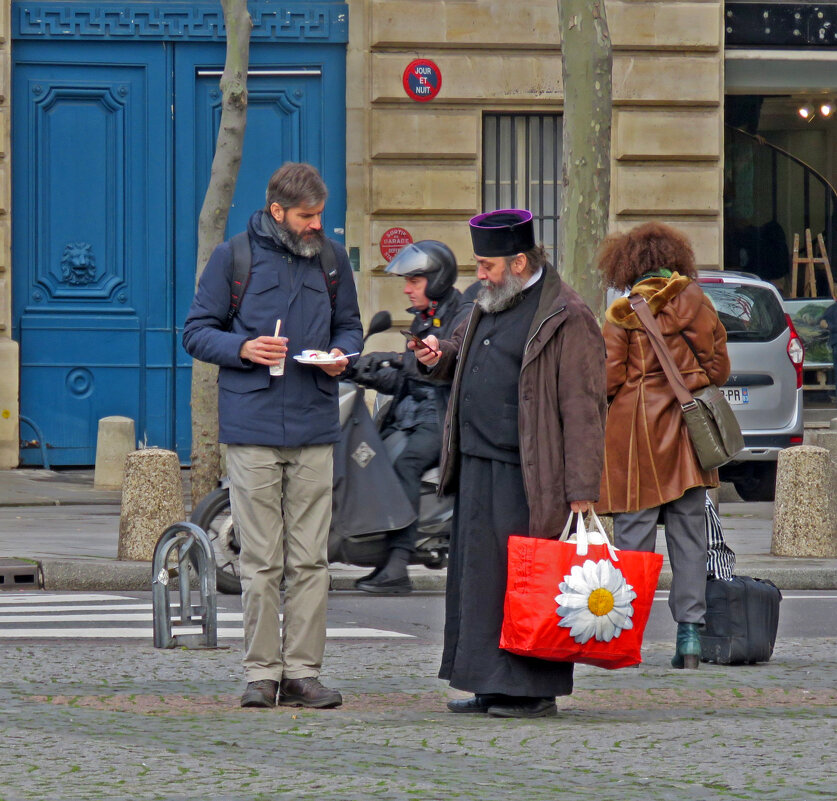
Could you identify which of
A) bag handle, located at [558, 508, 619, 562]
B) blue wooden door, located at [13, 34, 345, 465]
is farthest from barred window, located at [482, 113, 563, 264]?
bag handle, located at [558, 508, 619, 562]

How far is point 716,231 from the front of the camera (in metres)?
17.4

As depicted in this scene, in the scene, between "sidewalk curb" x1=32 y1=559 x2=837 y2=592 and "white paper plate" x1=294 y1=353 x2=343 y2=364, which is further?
"sidewalk curb" x1=32 y1=559 x2=837 y2=592

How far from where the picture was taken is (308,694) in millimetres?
6082

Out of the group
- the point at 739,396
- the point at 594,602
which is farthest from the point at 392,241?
the point at 594,602

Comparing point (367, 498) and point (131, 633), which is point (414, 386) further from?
point (131, 633)

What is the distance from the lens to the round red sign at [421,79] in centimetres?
1680

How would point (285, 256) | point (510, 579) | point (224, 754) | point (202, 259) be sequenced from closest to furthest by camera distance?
1. point (224, 754)
2. point (510, 579)
3. point (285, 256)
4. point (202, 259)

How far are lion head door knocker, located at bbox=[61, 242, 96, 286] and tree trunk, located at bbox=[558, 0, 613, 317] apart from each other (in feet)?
24.2

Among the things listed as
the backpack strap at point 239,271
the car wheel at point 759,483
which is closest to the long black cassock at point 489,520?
the backpack strap at point 239,271

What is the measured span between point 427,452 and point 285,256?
3041mm

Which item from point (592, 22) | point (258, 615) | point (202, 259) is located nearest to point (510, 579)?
point (258, 615)

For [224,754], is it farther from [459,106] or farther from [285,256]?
[459,106]

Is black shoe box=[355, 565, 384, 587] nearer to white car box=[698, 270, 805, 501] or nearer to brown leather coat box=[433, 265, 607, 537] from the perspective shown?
brown leather coat box=[433, 265, 607, 537]

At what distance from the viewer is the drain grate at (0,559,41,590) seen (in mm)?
10000
